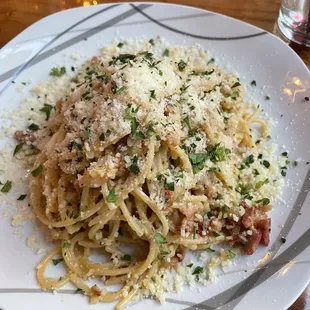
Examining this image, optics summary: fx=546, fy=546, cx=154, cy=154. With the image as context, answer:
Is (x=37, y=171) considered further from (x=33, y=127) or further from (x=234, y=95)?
(x=234, y=95)

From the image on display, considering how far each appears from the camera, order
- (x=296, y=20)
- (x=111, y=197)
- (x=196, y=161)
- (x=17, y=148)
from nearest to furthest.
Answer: (x=111, y=197) → (x=196, y=161) → (x=17, y=148) → (x=296, y=20)

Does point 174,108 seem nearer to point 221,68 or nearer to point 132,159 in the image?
point 132,159

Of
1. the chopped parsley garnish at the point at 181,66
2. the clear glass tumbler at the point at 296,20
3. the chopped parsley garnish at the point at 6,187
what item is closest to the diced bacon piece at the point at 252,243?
the chopped parsley garnish at the point at 181,66

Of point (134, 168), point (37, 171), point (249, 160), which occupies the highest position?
point (134, 168)

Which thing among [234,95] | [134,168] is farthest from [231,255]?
[234,95]

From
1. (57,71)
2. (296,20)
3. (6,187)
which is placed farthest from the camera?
(296,20)

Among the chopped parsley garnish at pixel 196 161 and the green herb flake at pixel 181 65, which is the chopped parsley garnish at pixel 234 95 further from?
the chopped parsley garnish at pixel 196 161
